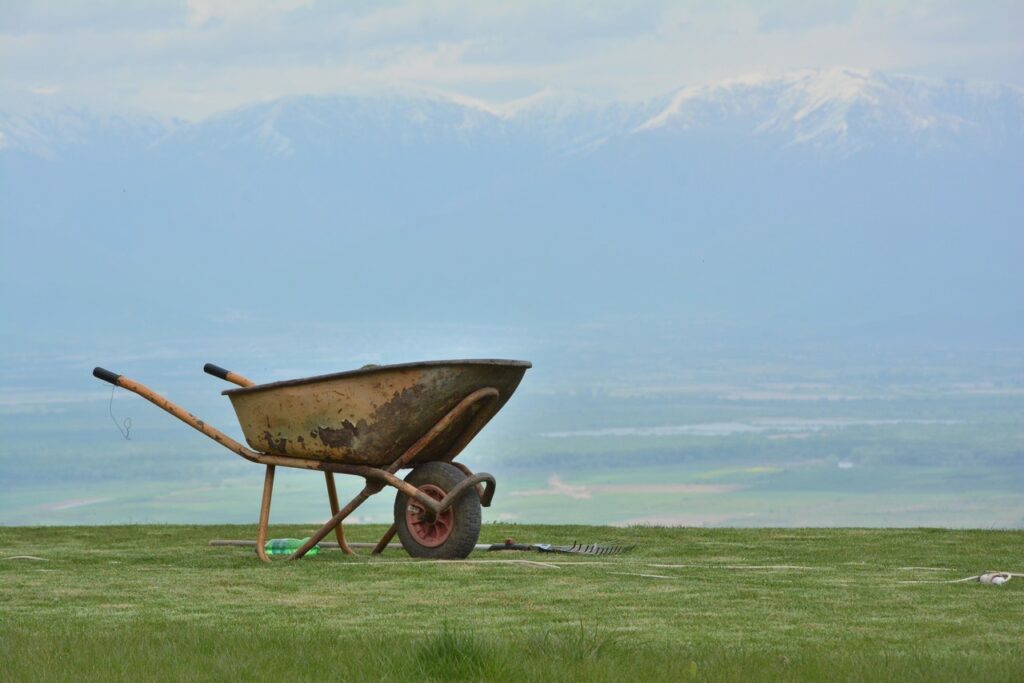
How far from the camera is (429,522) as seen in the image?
7.10 m

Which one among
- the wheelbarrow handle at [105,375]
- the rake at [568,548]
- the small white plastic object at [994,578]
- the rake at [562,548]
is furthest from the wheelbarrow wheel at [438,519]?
the small white plastic object at [994,578]

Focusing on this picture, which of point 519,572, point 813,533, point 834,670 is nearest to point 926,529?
point 813,533

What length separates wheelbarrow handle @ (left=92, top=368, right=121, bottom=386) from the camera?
7.41 meters

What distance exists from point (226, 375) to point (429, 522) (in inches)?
→ 52.7

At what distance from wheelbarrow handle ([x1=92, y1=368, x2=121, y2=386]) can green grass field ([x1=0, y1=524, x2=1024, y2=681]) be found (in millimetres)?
871

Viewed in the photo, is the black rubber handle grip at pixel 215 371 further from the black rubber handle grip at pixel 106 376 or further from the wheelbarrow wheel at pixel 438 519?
the wheelbarrow wheel at pixel 438 519

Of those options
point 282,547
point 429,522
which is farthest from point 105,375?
point 429,522

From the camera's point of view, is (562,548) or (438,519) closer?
(438,519)

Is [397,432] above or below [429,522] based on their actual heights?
above

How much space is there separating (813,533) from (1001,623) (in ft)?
12.2

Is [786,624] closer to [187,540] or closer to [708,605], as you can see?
[708,605]

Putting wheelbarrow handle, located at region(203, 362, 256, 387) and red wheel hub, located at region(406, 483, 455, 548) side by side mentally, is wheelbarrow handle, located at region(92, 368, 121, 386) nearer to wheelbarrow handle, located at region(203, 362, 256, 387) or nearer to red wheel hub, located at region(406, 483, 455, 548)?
wheelbarrow handle, located at region(203, 362, 256, 387)

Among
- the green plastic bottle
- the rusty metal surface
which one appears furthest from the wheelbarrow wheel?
the green plastic bottle

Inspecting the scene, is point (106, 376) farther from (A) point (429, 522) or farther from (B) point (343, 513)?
(A) point (429, 522)
